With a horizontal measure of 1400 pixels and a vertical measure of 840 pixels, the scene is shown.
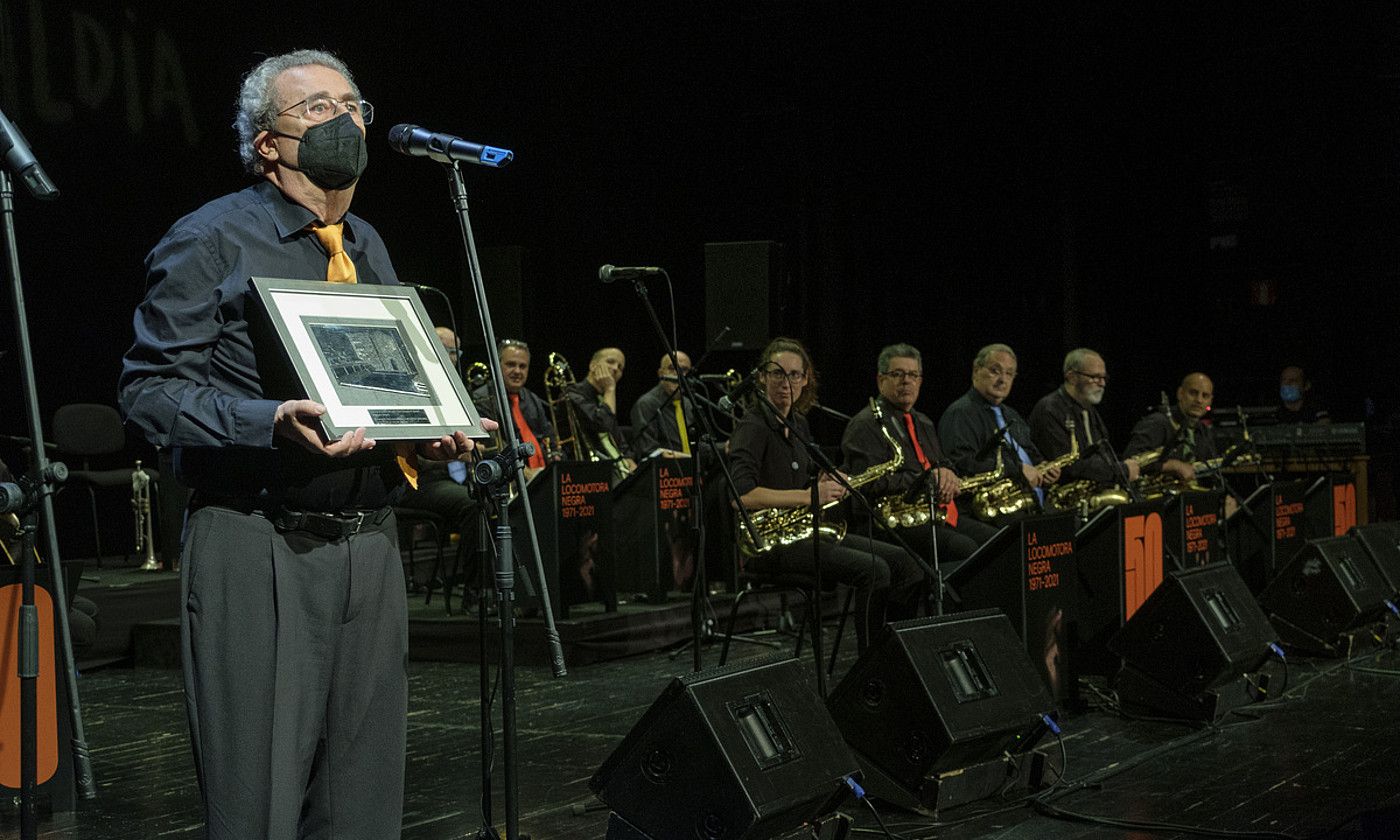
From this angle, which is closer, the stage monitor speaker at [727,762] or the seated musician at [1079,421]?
the stage monitor speaker at [727,762]

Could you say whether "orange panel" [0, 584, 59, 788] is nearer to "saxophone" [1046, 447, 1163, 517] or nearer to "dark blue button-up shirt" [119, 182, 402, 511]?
"dark blue button-up shirt" [119, 182, 402, 511]

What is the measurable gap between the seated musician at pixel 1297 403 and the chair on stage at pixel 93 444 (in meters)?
8.24

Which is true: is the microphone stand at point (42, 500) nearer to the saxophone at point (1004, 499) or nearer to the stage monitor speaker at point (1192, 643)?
the stage monitor speaker at point (1192, 643)

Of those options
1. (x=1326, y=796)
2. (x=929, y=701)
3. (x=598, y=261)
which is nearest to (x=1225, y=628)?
(x=1326, y=796)

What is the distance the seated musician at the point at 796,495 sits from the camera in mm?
6039

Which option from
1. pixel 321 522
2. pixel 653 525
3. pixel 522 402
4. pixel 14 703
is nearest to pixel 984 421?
pixel 653 525

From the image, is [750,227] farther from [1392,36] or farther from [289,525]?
[289,525]

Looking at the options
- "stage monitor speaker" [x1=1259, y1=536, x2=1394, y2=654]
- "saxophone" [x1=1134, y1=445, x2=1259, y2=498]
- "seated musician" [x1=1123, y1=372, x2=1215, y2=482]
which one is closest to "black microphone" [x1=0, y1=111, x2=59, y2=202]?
"stage monitor speaker" [x1=1259, y1=536, x2=1394, y2=654]

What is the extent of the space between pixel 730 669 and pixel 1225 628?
2.48 m

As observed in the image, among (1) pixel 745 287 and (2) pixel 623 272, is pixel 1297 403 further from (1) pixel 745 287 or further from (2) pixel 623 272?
(2) pixel 623 272

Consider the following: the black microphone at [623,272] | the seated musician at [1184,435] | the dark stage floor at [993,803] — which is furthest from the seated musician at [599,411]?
the black microphone at [623,272]

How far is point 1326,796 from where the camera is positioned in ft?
13.4

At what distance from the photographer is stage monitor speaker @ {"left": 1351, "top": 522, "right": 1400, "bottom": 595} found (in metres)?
6.63

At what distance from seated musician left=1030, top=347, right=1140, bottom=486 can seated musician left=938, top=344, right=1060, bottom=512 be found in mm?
357
